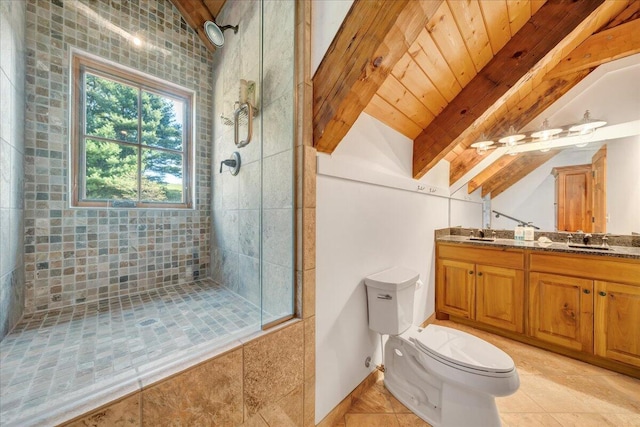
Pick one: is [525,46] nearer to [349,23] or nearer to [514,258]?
[349,23]

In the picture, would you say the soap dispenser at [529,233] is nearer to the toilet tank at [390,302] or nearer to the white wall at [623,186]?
the white wall at [623,186]

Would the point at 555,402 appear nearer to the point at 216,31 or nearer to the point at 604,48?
the point at 604,48

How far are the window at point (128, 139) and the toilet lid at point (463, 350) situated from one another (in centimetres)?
215

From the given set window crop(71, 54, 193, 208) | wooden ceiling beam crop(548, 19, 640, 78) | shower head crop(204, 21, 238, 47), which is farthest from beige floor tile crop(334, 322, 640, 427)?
shower head crop(204, 21, 238, 47)

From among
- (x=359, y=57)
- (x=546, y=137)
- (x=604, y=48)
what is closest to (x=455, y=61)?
(x=359, y=57)

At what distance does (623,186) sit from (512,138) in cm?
89

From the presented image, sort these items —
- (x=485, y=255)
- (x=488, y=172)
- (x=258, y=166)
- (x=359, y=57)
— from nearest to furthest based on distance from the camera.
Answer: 1. (x=359, y=57)
2. (x=258, y=166)
3. (x=485, y=255)
4. (x=488, y=172)

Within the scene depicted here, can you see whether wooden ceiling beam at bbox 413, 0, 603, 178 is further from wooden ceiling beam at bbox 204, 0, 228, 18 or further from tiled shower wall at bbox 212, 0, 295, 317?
wooden ceiling beam at bbox 204, 0, 228, 18

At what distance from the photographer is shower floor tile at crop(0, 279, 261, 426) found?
786mm

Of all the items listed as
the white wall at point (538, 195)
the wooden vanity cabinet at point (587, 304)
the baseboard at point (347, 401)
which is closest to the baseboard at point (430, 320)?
the wooden vanity cabinet at point (587, 304)

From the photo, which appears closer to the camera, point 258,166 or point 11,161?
point 11,161

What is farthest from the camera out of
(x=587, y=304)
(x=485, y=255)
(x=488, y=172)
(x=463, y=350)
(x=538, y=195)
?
(x=488, y=172)

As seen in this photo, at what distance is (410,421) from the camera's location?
1.35 metres

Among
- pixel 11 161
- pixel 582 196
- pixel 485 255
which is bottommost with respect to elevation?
pixel 485 255
